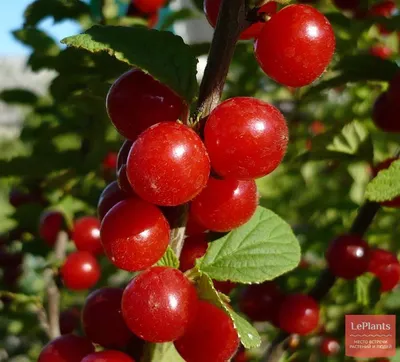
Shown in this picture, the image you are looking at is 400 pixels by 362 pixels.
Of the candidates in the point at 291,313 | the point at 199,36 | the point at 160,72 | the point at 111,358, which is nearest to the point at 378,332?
the point at 291,313

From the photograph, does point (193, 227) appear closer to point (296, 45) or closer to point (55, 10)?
point (296, 45)

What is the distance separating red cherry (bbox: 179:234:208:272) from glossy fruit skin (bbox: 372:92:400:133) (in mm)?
576

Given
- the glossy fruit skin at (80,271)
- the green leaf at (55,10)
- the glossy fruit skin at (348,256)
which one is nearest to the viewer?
the glossy fruit skin at (348,256)

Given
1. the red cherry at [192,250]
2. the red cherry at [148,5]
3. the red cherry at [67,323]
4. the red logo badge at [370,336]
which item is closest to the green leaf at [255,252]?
the red cherry at [192,250]

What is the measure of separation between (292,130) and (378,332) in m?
1.14

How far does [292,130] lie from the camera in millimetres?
2375

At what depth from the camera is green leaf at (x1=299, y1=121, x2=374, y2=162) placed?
1423mm

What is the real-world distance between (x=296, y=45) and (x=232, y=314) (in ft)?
1.11

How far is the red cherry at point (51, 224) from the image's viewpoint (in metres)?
1.73

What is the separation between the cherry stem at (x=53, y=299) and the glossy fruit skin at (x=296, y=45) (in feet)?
3.51

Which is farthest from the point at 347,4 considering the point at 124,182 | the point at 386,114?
the point at 124,182

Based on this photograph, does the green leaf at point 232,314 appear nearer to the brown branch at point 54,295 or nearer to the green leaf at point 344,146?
the green leaf at point 344,146

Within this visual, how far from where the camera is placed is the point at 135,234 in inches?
31.5

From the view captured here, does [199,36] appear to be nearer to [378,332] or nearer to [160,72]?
[378,332]
